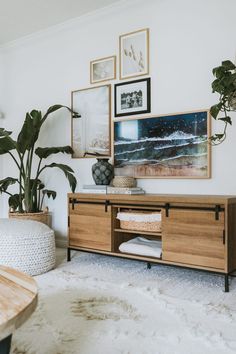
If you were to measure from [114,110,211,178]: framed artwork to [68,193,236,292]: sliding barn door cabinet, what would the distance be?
47 centimetres

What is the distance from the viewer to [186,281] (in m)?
2.59

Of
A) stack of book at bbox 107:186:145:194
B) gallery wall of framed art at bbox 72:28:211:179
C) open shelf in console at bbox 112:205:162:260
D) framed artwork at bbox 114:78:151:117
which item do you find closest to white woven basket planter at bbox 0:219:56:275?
open shelf in console at bbox 112:205:162:260

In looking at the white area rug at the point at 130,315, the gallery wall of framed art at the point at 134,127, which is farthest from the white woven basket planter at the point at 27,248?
the gallery wall of framed art at the point at 134,127

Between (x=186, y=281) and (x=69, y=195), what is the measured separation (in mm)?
1327

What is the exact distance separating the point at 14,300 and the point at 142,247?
170 cm

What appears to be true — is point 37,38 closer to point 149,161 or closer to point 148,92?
point 148,92

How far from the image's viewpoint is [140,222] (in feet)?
9.27

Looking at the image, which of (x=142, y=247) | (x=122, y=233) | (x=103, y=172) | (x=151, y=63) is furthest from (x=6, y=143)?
(x=142, y=247)

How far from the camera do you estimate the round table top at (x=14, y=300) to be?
3.41 ft

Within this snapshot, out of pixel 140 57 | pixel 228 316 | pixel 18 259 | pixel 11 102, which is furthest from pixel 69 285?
pixel 11 102

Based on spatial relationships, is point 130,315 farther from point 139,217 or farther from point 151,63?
point 151,63

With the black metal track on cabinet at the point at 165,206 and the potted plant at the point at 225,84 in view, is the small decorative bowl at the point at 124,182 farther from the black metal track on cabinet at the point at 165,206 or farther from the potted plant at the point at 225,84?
the potted plant at the point at 225,84

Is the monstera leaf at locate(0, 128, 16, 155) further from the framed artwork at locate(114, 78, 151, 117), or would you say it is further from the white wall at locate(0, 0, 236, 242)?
the framed artwork at locate(114, 78, 151, 117)

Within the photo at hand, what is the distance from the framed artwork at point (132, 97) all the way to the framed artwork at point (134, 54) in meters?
0.09
